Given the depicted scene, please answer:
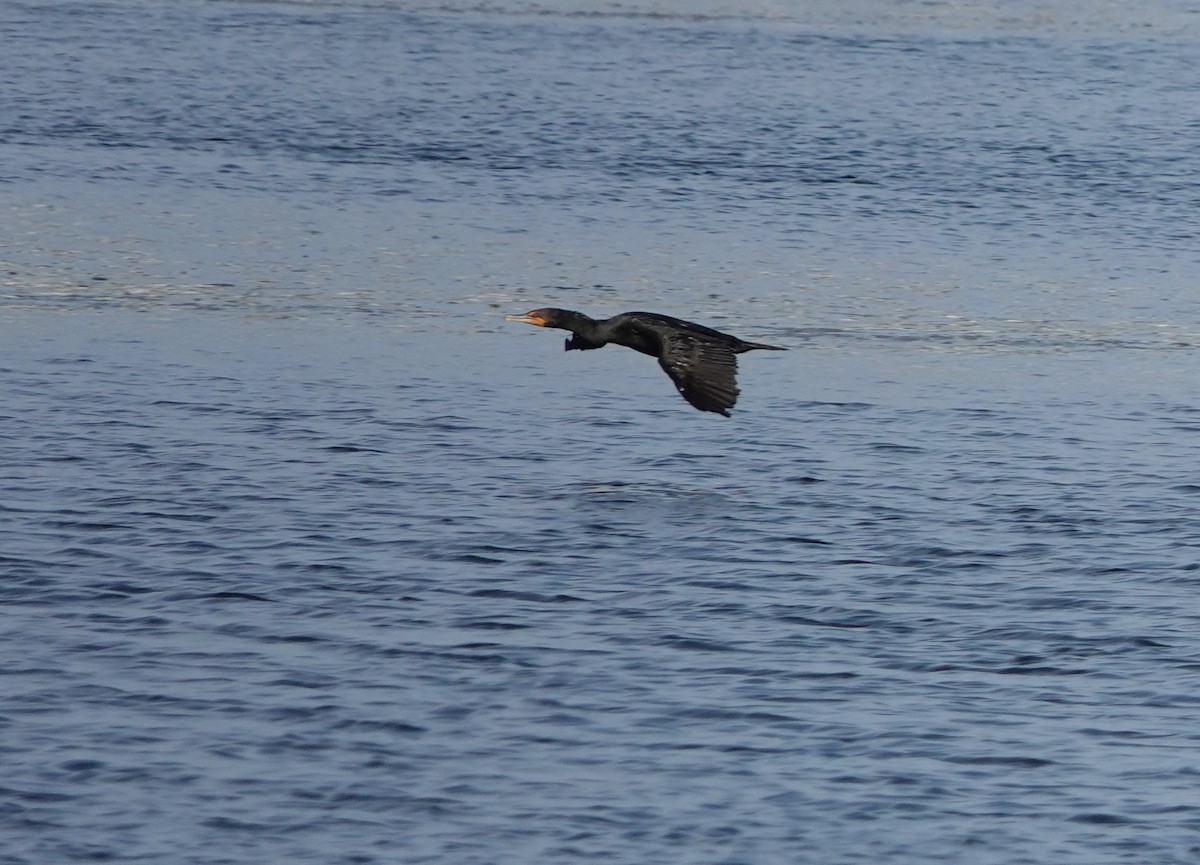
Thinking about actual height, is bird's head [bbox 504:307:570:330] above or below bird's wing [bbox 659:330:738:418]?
above

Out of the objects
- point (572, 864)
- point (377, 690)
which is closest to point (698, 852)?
point (572, 864)

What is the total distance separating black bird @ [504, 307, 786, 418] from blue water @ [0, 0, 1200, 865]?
0.72 metres

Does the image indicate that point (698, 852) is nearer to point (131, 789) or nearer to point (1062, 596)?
point (131, 789)

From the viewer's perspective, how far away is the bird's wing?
15156 mm

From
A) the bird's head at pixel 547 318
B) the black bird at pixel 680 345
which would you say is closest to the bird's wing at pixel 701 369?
the black bird at pixel 680 345

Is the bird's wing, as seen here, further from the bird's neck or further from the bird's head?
the bird's head

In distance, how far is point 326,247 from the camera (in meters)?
23.9

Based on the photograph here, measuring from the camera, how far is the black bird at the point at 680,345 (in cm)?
1525

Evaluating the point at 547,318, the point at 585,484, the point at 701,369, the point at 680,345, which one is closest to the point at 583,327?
the point at 547,318

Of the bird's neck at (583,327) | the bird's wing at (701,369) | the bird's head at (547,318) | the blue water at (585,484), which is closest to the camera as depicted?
the blue water at (585,484)

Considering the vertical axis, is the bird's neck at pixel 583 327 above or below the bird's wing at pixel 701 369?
above

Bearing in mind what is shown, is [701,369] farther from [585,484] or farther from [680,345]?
[585,484]

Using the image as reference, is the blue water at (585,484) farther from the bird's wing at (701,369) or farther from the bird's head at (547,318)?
the bird's head at (547,318)

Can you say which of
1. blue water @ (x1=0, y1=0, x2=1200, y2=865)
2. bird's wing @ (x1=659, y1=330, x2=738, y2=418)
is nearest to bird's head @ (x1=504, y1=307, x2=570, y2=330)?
blue water @ (x1=0, y1=0, x2=1200, y2=865)
